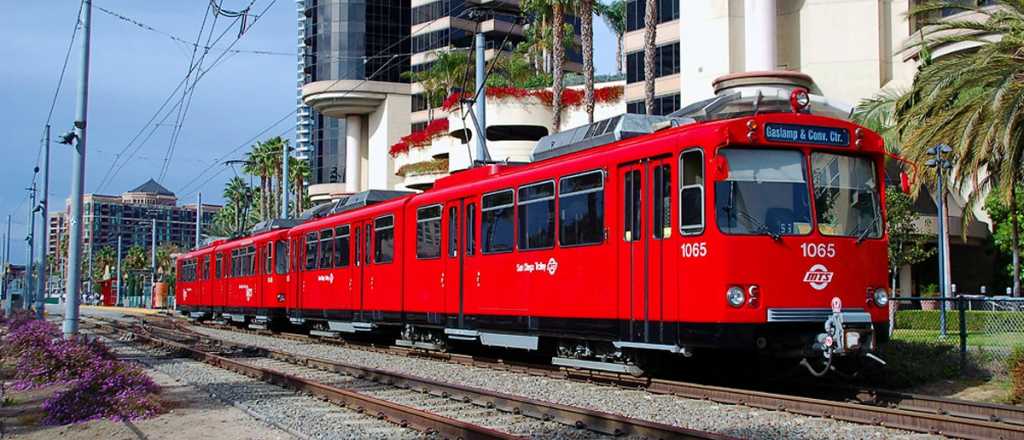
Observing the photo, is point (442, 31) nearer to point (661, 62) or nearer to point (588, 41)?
point (661, 62)

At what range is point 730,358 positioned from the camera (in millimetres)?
13797

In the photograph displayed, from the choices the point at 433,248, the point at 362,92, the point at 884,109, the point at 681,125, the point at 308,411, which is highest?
the point at 362,92

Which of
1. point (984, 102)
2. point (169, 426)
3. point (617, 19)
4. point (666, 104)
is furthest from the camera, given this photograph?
point (617, 19)

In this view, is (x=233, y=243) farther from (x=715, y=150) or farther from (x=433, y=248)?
(x=715, y=150)

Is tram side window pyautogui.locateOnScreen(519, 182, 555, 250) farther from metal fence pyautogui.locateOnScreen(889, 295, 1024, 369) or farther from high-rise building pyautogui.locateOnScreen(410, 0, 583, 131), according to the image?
high-rise building pyautogui.locateOnScreen(410, 0, 583, 131)

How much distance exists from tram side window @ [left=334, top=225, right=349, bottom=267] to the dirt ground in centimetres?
996

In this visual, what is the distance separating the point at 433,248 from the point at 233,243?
62.8 feet

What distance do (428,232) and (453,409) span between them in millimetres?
7342

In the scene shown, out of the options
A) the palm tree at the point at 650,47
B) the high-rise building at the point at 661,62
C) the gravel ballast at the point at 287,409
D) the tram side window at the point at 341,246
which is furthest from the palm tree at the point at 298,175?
the gravel ballast at the point at 287,409

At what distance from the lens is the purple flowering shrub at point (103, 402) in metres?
12.2

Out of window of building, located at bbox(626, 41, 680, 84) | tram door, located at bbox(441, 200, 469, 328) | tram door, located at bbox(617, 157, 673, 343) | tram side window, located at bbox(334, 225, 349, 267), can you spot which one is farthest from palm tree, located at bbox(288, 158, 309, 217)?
tram door, located at bbox(617, 157, 673, 343)

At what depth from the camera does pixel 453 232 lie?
18078 millimetres

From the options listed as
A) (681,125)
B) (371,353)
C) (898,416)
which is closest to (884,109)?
(371,353)

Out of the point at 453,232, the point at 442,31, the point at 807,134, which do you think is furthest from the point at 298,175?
the point at 807,134
